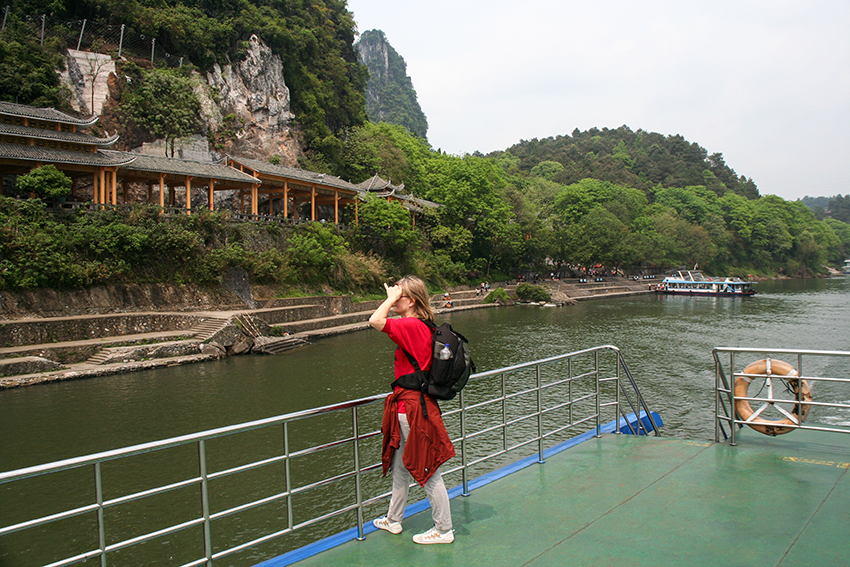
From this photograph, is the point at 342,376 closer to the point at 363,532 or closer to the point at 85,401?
the point at 85,401

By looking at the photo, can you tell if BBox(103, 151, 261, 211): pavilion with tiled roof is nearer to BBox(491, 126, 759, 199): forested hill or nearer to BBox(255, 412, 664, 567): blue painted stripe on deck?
BBox(255, 412, 664, 567): blue painted stripe on deck

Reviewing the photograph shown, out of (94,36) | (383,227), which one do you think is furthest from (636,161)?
(94,36)

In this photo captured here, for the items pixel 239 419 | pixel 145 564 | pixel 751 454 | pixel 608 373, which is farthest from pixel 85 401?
pixel 608 373

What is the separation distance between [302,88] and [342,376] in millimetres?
28967

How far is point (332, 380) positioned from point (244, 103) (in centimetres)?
2519

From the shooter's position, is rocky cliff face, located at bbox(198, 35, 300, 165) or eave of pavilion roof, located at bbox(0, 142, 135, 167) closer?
eave of pavilion roof, located at bbox(0, 142, 135, 167)

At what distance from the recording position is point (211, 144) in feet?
99.7

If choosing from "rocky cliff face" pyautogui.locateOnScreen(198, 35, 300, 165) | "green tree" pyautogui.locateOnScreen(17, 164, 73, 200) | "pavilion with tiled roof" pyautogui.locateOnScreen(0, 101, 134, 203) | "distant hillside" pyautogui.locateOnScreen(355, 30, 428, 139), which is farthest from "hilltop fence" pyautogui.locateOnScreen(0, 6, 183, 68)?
"distant hillside" pyautogui.locateOnScreen(355, 30, 428, 139)

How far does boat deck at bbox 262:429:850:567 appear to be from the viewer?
3.03m

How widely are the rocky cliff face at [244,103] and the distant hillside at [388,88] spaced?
77.5 m

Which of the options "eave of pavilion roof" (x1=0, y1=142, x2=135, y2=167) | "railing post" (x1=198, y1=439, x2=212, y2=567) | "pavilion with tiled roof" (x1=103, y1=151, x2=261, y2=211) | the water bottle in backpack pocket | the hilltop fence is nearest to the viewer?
"railing post" (x1=198, y1=439, x2=212, y2=567)

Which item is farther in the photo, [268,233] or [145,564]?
[268,233]

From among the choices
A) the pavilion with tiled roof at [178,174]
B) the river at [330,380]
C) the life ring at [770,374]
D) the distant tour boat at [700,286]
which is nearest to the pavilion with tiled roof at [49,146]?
the pavilion with tiled roof at [178,174]

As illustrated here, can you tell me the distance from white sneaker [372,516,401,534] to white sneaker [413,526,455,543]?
0.57 feet
